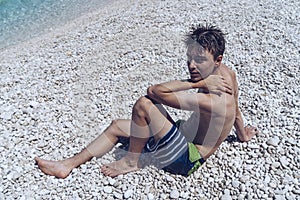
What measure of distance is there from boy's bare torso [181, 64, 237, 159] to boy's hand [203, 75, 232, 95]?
0.15ft

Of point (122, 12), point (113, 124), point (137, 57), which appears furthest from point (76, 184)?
point (122, 12)

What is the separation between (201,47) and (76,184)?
1.56 m


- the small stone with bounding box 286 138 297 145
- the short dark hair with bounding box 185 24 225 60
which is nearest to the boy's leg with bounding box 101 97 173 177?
the short dark hair with bounding box 185 24 225 60

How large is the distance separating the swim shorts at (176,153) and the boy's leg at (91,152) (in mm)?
369

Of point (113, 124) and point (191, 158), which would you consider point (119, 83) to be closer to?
point (113, 124)

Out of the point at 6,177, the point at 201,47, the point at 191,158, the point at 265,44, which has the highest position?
the point at 201,47

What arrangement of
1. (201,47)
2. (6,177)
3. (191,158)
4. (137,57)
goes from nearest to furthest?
(201,47), (191,158), (6,177), (137,57)

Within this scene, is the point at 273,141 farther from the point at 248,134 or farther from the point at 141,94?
the point at 141,94

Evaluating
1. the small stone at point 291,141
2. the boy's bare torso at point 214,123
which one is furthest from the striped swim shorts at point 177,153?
the small stone at point 291,141

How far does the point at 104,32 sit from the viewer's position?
6512 mm

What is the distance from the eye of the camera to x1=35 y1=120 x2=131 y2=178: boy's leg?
151 inches

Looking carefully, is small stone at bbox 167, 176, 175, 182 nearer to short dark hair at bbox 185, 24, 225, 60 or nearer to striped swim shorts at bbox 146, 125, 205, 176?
striped swim shorts at bbox 146, 125, 205, 176

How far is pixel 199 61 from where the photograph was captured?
133 inches

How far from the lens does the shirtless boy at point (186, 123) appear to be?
3.42 metres
